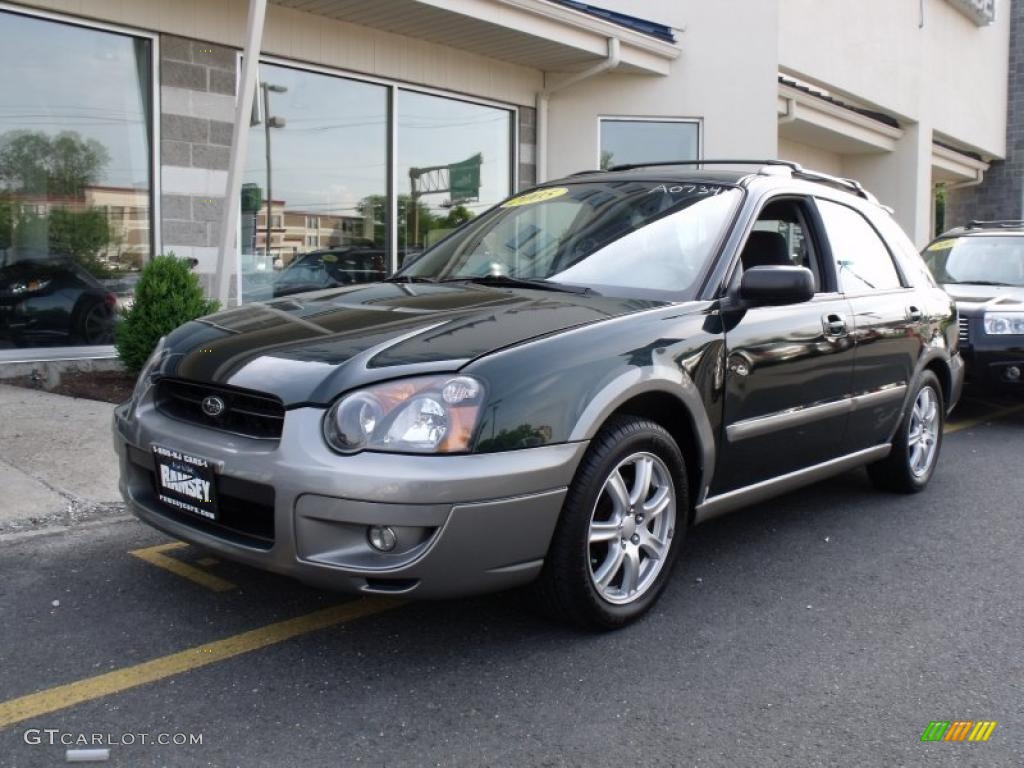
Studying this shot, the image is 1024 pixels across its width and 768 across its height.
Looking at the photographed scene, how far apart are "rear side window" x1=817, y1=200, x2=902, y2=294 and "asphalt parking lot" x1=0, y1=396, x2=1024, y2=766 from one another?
1353mm

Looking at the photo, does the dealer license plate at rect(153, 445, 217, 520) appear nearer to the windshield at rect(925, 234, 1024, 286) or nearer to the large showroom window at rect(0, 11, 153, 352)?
the large showroom window at rect(0, 11, 153, 352)

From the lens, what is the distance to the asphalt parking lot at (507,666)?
2834 millimetres

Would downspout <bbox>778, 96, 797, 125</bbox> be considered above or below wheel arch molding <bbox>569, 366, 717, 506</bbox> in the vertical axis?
above

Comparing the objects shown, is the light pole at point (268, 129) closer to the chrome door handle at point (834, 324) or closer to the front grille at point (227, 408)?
the front grille at point (227, 408)

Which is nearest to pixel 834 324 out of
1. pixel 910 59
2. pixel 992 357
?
pixel 992 357

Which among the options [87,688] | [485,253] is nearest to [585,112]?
[485,253]

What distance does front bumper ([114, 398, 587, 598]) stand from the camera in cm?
297

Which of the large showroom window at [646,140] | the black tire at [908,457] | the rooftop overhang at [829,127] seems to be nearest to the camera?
the black tire at [908,457]

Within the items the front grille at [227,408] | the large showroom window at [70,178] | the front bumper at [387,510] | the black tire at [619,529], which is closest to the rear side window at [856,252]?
the black tire at [619,529]

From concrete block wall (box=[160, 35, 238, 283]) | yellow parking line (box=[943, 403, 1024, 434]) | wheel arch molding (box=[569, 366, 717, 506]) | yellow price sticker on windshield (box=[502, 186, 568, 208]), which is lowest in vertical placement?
yellow parking line (box=[943, 403, 1024, 434])

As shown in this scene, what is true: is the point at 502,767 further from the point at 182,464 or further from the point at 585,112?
the point at 585,112

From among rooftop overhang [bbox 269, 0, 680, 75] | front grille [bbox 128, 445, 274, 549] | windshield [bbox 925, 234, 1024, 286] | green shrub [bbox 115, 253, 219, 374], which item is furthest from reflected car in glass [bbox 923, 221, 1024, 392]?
front grille [bbox 128, 445, 274, 549]

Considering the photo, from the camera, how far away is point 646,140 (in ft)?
40.9

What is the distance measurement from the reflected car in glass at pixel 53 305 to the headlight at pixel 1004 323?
23.5 ft
